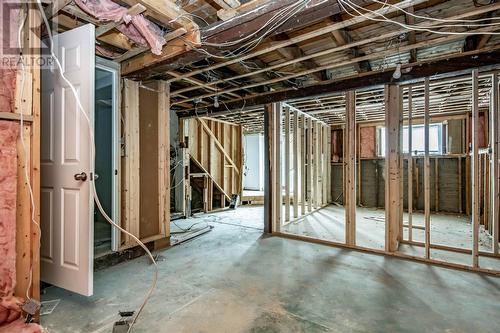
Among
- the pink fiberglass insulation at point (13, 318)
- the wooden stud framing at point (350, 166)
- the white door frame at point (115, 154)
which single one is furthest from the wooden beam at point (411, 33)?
the pink fiberglass insulation at point (13, 318)

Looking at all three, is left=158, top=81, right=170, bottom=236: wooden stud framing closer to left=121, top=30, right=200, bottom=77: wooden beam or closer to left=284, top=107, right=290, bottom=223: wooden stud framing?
left=121, top=30, right=200, bottom=77: wooden beam

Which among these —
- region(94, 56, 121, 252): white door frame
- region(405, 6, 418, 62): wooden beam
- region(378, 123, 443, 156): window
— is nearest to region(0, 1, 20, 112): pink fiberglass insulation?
region(94, 56, 121, 252): white door frame

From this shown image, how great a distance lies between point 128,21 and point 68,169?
1.34 meters

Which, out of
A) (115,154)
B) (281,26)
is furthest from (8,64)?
(281,26)

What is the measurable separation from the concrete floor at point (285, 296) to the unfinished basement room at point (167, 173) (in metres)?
0.02

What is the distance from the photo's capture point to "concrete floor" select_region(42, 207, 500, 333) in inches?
74.2

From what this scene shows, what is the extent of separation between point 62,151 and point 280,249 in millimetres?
2803

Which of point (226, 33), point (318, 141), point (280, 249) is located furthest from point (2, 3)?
point (318, 141)

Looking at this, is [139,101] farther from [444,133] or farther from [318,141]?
[444,133]

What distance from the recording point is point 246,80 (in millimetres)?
4148

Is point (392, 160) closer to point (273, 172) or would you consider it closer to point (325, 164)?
point (273, 172)

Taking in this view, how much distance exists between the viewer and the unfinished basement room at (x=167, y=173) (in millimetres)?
1817

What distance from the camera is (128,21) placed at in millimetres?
2100

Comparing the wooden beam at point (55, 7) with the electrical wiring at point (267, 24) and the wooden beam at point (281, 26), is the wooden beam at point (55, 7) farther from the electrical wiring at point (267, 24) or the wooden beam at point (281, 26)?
the electrical wiring at point (267, 24)
